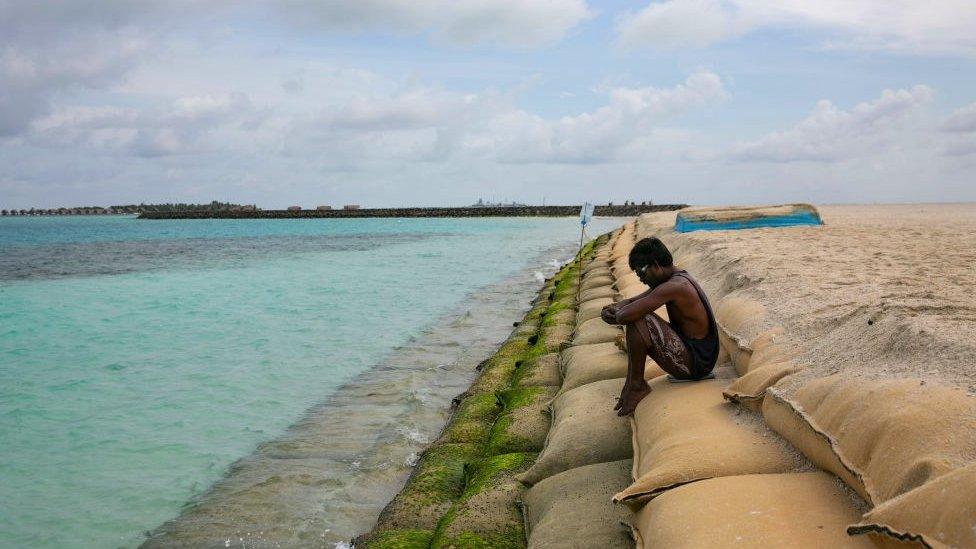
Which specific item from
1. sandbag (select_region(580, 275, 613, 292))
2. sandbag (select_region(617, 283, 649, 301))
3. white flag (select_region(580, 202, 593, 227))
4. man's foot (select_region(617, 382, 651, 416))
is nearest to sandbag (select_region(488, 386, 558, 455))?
man's foot (select_region(617, 382, 651, 416))

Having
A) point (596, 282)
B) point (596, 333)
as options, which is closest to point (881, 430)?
point (596, 333)

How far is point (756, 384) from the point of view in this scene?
3.25 meters

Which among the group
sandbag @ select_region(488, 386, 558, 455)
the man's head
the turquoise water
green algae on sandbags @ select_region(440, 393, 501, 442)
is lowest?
the turquoise water

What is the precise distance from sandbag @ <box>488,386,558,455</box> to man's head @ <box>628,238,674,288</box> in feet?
4.28

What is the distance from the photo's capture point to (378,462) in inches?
203

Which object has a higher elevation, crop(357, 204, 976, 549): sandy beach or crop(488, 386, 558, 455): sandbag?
crop(357, 204, 976, 549): sandy beach

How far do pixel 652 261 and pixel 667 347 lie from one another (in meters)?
0.49

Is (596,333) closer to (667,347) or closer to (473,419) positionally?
(473,419)

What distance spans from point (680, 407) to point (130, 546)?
133 inches

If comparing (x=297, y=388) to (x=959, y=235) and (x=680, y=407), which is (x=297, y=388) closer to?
(x=680, y=407)

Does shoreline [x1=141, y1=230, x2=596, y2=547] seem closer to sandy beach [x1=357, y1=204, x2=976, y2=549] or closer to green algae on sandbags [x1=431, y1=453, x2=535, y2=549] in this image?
sandy beach [x1=357, y1=204, x2=976, y2=549]

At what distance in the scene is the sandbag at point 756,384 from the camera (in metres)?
3.20

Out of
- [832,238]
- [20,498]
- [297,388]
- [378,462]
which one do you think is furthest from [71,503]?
[832,238]

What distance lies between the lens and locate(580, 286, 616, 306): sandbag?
8.99m
